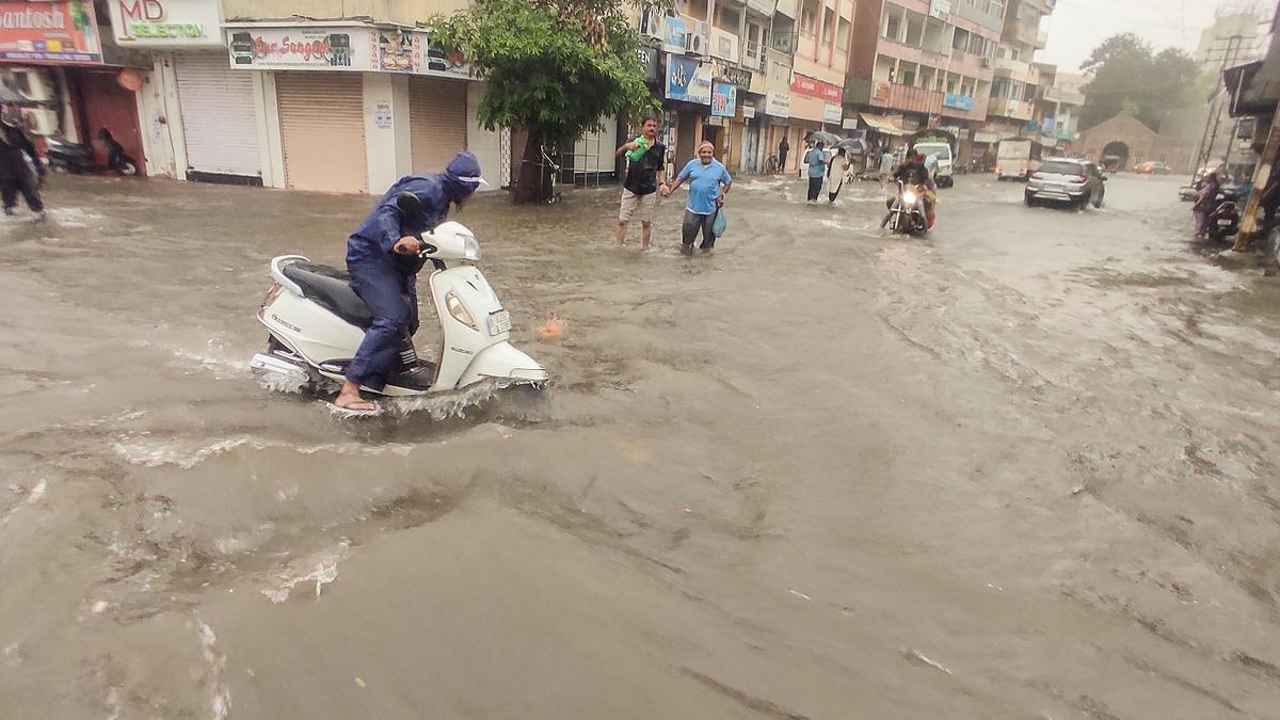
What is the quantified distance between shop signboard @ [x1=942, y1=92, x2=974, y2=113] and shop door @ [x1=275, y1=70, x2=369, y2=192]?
148ft

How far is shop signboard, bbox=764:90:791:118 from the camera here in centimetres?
3203

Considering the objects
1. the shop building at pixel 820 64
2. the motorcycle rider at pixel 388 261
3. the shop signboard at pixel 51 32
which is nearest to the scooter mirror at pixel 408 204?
the motorcycle rider at pixel 388 261

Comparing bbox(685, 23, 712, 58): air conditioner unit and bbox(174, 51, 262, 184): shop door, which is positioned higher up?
bbox(685, 23, 712, 58): air conditioner unit

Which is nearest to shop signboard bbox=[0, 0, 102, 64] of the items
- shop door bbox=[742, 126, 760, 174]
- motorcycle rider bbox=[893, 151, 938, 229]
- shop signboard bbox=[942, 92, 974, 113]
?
motorcycle rider bbox=[893, 151, 938, 229]

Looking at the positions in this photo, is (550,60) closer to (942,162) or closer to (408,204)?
(408,204)

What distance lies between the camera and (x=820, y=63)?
37594mm

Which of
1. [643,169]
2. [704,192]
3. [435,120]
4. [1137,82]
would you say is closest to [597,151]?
[435,120]

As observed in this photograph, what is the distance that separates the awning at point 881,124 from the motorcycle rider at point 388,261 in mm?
43524

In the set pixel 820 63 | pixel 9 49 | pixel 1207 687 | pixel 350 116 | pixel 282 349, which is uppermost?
pixel 820 63

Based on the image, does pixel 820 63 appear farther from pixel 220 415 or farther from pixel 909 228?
pixel 220 415

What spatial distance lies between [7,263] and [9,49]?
1560 cm

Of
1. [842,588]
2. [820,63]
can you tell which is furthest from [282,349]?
[820,63]

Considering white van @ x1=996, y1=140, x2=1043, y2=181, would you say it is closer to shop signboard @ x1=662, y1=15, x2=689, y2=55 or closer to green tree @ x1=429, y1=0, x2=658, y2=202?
shop signboard @ x1=662, y1=15, x2=689, y2=55

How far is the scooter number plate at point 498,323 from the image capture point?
13.6 ft
